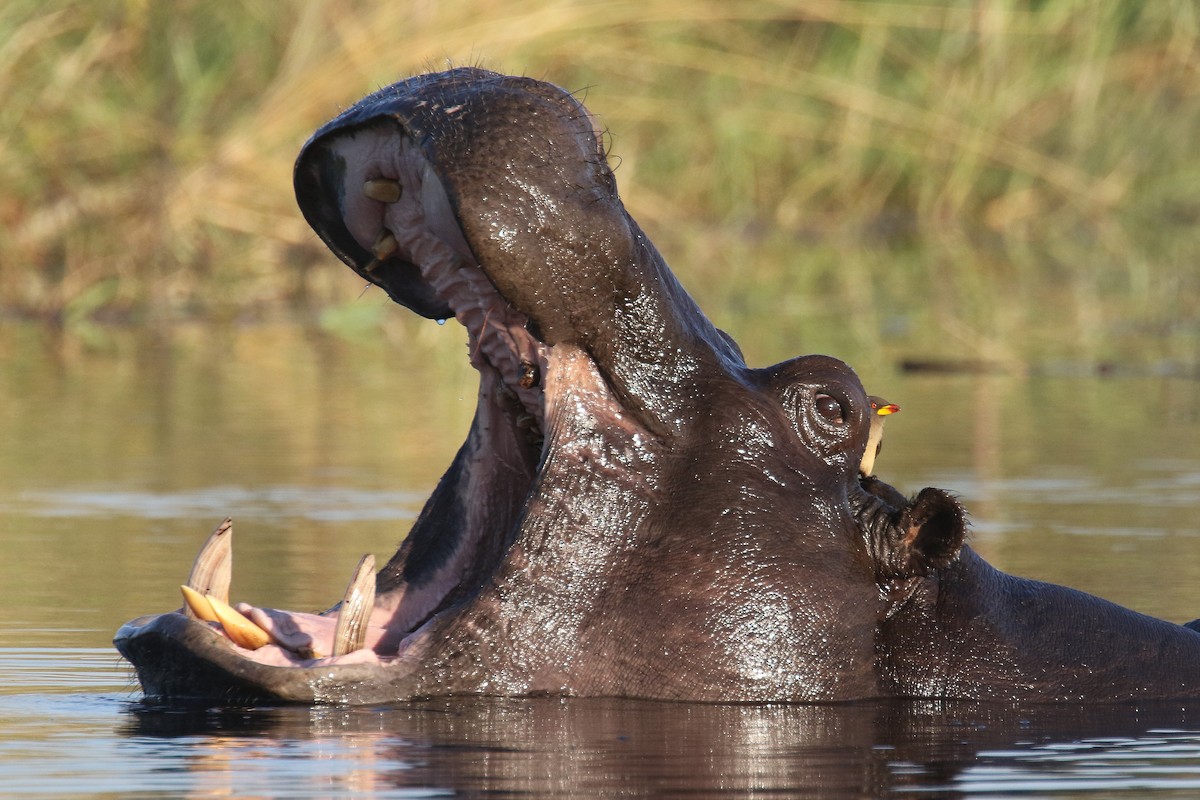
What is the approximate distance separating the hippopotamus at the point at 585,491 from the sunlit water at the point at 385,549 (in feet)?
0.27

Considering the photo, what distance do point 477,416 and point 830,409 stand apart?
0.62m

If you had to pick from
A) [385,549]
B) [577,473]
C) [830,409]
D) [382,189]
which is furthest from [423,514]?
[385,549]

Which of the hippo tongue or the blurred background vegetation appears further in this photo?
the blurred background vegetation

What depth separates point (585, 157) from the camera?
12.5 ft

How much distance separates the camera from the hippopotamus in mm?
3766

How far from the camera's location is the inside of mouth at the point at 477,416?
385 centimetres

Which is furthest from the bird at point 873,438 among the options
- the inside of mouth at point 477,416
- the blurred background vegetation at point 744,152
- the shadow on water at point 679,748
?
the blurred background vegetation at point 744,152

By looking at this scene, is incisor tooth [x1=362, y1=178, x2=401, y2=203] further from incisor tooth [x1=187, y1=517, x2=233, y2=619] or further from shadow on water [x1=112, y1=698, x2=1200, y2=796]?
shadow on water [x1=112, y1=698, x2=1200, y2=796]

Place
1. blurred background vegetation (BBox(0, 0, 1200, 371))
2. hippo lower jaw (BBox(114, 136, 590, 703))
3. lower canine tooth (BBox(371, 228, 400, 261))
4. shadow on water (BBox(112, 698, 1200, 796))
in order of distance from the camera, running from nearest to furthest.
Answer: shadow on water (BBox(112, 698, 1200, 796))
hippo lower jaw (BBox(114, 136, 590, 703))
lower canine tooth (BBox(371, 228, 400, 261))
blurred background vegetation (BBox(0, 0, 1200, 371))

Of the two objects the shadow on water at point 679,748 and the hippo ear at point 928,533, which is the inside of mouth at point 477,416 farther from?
the hippo ear at point 928,533

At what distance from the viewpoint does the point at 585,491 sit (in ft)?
12.6

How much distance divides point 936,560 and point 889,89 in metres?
13.3

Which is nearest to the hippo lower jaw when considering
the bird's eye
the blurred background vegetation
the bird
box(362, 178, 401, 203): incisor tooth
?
box(362, 178, 401, 203): incisor tooth

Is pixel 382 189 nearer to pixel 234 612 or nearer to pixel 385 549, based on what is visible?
pixel 234 612
